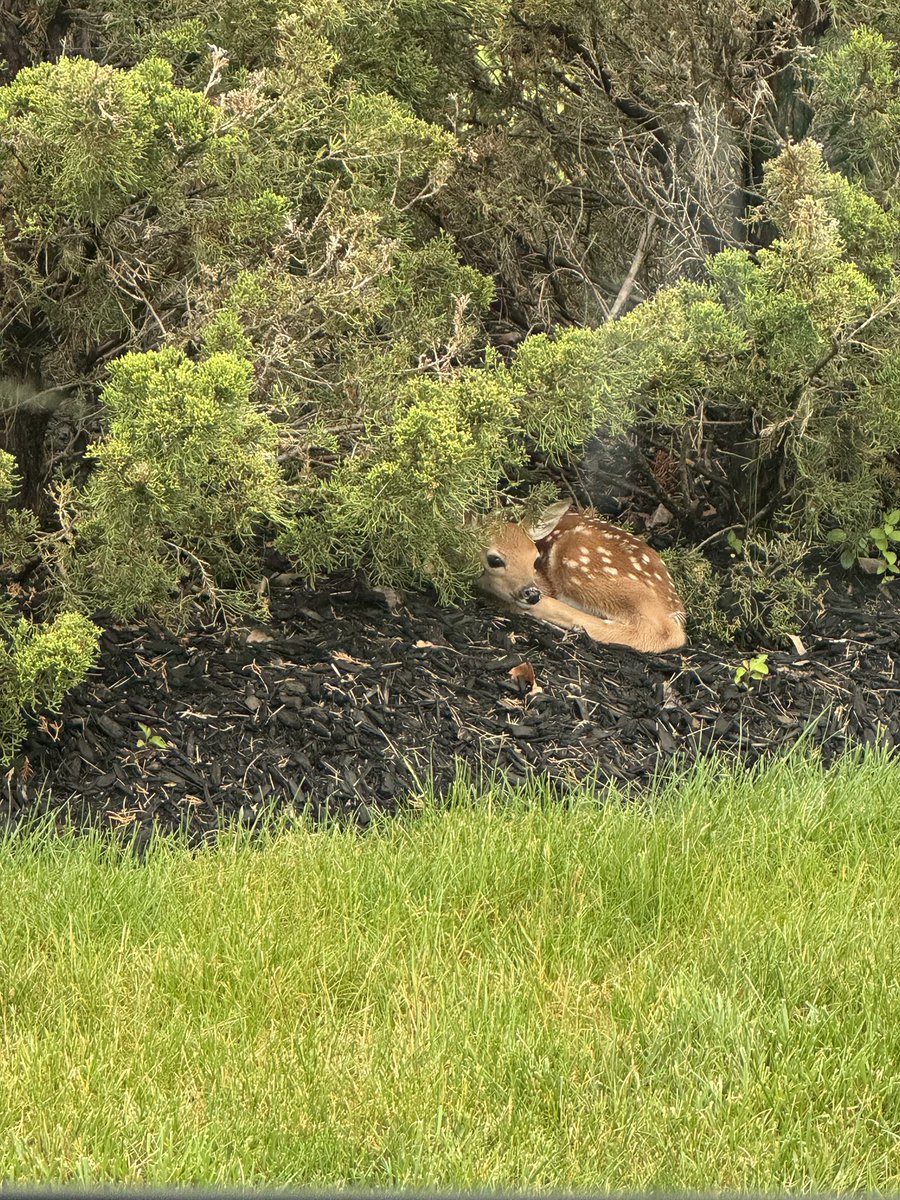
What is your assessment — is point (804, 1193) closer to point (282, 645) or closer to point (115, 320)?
point (282, 645)

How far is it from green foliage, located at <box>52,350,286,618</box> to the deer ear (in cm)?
180

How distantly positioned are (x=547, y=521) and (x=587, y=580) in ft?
1.24

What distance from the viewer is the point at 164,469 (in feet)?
15.3

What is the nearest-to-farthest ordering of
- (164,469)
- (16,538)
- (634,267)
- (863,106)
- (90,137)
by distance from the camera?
(164,469)
(90,137)
(16,538)
(863,106)
(634,267)

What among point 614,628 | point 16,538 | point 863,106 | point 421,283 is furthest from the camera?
point 421,283

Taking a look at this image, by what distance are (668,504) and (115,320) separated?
2.95 metres

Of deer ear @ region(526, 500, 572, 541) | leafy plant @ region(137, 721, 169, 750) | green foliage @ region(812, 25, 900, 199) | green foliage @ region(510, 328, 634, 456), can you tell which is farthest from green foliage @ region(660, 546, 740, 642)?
leafy plant @ region(137, 721, 169, 750)

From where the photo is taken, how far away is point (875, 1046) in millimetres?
3684

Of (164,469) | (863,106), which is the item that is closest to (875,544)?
(863,106)

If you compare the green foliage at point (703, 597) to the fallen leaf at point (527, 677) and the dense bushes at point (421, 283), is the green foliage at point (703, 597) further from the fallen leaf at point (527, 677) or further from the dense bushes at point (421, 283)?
the fallen leaf at point (527, 677)

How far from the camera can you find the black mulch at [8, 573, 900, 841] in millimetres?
5465

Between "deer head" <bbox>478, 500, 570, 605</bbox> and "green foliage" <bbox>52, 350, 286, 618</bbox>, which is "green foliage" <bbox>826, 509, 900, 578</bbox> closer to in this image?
"deer head" <bbox>478, 500, 570, 605</bbox>

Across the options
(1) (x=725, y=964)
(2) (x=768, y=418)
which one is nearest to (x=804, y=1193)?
(1) (x=725, y=964)

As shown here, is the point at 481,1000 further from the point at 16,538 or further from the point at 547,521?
the point at 547,521
